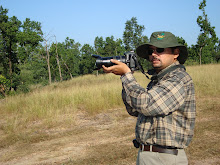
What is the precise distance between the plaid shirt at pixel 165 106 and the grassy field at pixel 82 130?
2481mm

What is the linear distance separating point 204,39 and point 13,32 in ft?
61.0

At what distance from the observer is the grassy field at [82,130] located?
4.14 m

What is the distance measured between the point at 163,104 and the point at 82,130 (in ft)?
15.4

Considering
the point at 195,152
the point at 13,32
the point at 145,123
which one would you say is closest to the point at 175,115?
the point at 145,123

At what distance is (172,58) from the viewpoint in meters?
1.61

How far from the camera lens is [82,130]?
5.79m

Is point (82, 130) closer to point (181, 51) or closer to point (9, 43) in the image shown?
point (181, 51)

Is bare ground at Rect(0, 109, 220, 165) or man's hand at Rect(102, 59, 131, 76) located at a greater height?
man's hand at Rect(102, 59, 131, 76)

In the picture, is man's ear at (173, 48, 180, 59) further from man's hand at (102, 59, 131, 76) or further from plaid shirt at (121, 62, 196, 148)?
man's hand at (102, 59, 131, 76)

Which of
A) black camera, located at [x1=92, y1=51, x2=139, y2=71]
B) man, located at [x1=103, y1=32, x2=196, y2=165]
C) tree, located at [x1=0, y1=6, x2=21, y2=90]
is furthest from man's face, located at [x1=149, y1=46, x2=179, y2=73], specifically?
tree, located at [x1=0, y1=6, x2=21, y2=90]

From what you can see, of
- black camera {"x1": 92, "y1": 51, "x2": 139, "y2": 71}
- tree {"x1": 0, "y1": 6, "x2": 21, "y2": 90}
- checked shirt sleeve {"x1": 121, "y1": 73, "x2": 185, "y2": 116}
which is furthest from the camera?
tree {"x1": 0, "y1": 6, "x2": 21, "y2": 90}

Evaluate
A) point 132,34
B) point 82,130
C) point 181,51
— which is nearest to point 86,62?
point 132,34

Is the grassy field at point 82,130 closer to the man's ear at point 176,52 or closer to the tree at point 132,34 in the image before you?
the man's ear at point 176,52

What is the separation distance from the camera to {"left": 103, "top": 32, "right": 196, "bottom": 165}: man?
4.49 ft
